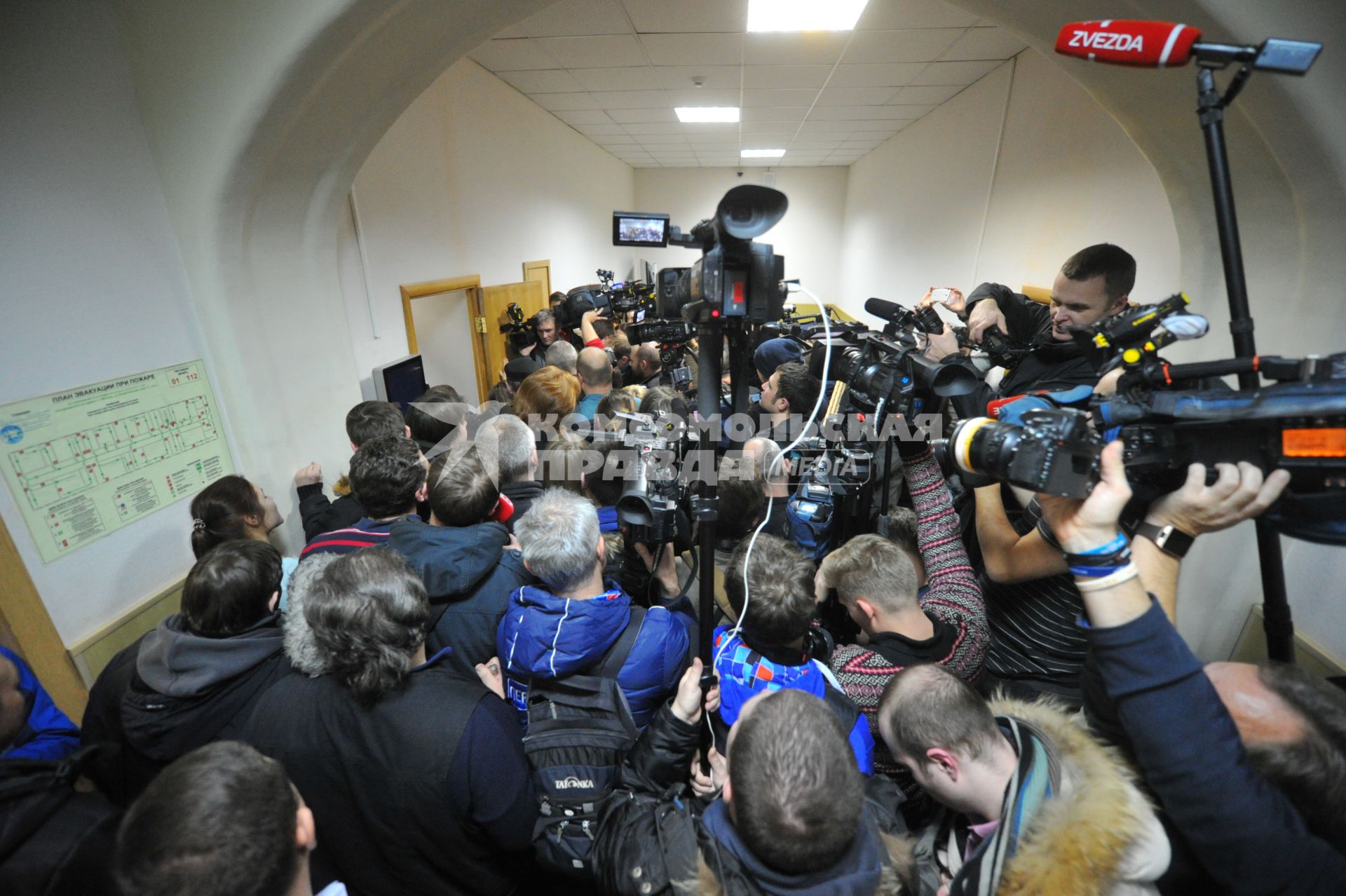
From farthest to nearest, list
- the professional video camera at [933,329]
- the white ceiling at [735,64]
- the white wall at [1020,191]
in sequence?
the white ceiling at [735,64] → the white wall at [1020,191] → the professional video camera at [933,329]

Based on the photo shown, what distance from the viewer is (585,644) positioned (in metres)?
1.21

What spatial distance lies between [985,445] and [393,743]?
124 centimetres

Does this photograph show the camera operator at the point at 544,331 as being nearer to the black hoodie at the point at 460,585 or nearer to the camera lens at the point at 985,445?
the black hoodie at the point at 460,585

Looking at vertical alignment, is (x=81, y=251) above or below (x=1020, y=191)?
below

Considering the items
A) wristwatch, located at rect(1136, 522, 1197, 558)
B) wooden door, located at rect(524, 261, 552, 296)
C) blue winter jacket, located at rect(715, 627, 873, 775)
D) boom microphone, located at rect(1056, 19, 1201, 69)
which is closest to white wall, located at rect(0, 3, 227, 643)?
blue winter jacket, located at rect(715, 627, 873, 775)

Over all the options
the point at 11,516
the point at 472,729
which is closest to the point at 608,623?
the point at 472,729

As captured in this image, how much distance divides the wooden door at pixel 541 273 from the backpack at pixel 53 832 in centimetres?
492

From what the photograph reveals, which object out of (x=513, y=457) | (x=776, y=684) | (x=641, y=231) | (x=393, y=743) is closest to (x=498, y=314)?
(x=513, y=457)

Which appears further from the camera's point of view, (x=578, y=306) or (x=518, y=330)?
(x=518, y=330)

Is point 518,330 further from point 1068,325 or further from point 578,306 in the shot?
point 1068,325

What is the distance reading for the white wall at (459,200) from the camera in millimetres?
3018

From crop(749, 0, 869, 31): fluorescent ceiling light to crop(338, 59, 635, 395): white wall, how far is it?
217 centimetres

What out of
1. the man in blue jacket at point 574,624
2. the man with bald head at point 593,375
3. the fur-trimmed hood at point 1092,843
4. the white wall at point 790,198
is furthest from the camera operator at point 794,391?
the white wall at point 790,198

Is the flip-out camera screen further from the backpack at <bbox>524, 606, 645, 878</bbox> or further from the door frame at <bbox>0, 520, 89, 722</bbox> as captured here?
the door frame at <bbox>0, 520, 89, 722</bbox>
